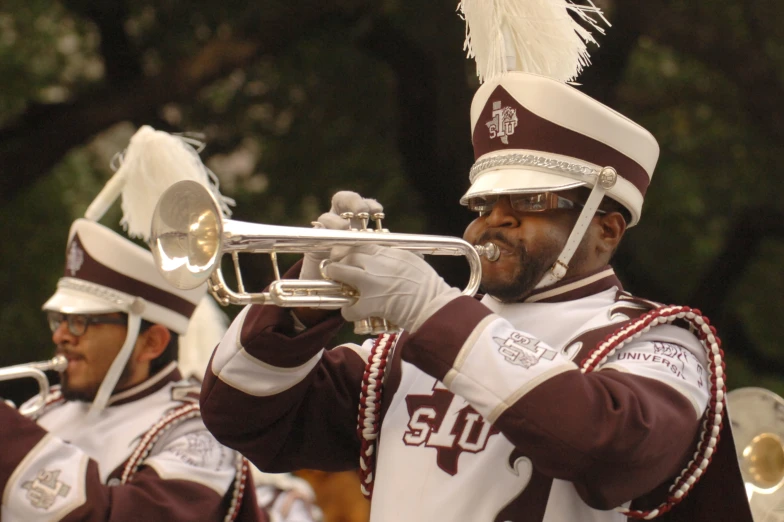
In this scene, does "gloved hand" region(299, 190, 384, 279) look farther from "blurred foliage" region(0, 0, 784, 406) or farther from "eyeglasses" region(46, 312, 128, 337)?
"blurred foliage" region(0, 0, 784, 406)

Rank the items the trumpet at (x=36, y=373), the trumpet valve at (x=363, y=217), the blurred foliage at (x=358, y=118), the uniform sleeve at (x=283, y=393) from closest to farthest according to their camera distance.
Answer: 1. the trumpet valve at (x=363, y=217)
2. the uniform sleeve at (x=283, y=393)
3. the trumpet at (x=36, y=373)
4. the blurred foliage at (x=358, y=118)

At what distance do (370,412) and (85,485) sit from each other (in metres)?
1.31

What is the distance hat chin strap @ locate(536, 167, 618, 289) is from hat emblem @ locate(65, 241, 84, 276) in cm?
227

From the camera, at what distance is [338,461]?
348 centimetres

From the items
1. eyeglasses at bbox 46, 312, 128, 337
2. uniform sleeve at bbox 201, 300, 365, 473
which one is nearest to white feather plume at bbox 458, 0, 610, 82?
uniform sleeve at bbox 201, 300, 365, 473

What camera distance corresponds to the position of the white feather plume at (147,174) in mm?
4754

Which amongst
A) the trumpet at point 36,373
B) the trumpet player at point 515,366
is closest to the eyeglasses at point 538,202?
the trumpet player at point 515,366

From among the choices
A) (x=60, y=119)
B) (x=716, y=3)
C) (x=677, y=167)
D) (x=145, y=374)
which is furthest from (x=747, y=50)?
(x=145, y=374)

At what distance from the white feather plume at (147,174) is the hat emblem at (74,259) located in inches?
5.2

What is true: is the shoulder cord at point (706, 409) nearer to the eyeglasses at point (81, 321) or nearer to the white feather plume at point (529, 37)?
the white feather plume at point (529, 37)

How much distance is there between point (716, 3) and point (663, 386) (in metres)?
5.90

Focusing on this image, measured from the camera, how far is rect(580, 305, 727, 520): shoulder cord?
9.77 feet

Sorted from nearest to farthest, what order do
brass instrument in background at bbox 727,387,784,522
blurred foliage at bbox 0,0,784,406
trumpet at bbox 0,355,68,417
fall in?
brass instrument in background at bbox 727,387,784,522 < trumpet at bbox 0,355,68,417 < blurred foliage at bbox 0,0,784,406

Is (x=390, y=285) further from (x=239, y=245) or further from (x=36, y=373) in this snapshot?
(x=36, y=373)
